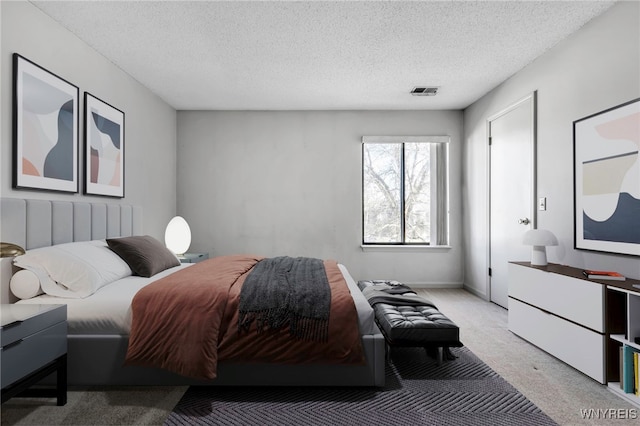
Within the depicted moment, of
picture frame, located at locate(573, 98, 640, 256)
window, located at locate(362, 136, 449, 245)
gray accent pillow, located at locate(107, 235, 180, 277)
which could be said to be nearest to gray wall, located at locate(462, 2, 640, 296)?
picture frame, located at locate(573, 98, 640, 256)

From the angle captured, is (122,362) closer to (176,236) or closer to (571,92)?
(176,236)

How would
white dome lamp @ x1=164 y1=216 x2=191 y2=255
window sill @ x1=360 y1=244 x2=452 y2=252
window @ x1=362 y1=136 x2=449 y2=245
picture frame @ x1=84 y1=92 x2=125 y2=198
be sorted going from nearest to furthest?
picture frame @ x1=84 y1=92 x2=125 y2=198 < white dome lamp @ x1=164 y1=216 x2=191 y2=255 < window sill @ x1=360 y1=244 x2=452 y2=252 < window @ x1=362 y1=136 x2=449 y2=245

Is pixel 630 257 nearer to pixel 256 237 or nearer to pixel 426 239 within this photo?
pixel 426 239

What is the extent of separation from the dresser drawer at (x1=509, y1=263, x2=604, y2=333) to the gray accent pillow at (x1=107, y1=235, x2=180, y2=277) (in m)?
3.10

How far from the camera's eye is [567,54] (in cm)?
318

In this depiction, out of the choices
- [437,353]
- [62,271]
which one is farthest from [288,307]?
[62,271]

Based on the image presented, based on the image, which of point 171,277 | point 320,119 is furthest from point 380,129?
point 171,277

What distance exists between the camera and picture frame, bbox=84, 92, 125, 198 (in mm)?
3262

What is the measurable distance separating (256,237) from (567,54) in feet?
13.8

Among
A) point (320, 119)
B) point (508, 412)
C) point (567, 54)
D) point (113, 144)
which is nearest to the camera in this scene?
point (508, 412)

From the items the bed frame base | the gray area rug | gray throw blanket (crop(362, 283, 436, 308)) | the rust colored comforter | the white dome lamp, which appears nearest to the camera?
the gray area rug

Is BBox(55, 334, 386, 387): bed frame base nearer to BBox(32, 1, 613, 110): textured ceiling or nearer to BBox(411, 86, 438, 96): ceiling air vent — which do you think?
BBox(32, 1, 613, 110): textured ceiling

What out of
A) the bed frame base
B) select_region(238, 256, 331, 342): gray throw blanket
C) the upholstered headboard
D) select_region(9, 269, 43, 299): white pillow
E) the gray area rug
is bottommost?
the gray area rug

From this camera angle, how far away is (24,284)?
2311 mm
